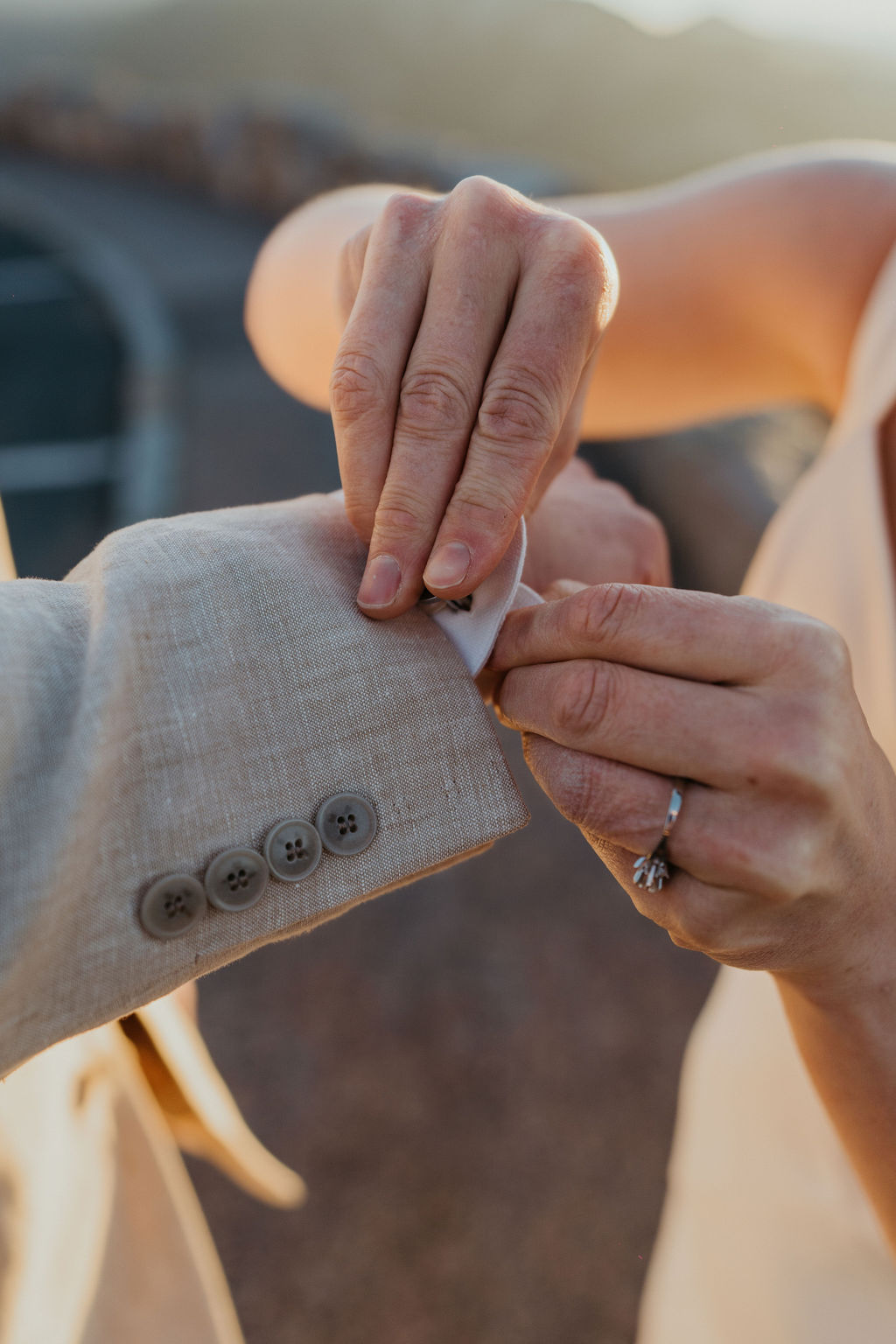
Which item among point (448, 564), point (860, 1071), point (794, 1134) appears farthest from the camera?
point (794, 1134)

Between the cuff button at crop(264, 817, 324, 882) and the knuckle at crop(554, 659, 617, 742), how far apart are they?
0.88 ft

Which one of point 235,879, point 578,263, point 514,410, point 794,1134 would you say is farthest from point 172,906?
point 794,1134

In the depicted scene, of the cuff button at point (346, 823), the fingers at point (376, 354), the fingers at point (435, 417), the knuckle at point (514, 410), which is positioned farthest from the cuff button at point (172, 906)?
the knuckle at point (514, 410)

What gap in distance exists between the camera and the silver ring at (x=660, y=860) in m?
0.82

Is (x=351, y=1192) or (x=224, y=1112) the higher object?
(x=224, y=1112)

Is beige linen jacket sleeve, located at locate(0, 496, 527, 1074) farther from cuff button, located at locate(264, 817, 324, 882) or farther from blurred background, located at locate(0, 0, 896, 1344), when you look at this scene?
blurred background, located at locate(0, 0, 896, 1344)

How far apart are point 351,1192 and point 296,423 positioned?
5.67 metres

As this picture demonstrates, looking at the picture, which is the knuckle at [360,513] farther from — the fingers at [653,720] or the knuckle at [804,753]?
the knuckle at [804,753]

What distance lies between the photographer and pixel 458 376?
0.93m

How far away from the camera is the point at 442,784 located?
0.90 metres

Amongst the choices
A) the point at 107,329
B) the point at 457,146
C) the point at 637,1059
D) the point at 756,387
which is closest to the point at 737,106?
the point at 756,387

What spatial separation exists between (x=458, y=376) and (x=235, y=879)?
1.87 ft

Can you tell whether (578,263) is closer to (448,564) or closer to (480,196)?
(480,196)

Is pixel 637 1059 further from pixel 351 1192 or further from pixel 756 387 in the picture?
pixel 756 387
